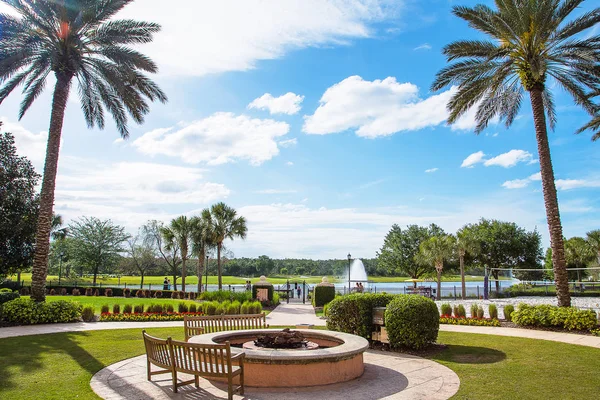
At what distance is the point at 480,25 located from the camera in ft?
52.3

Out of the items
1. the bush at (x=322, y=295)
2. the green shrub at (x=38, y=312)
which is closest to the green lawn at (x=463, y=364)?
the green shrub at (x=38, y=312)

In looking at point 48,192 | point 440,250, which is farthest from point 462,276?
point 48,192

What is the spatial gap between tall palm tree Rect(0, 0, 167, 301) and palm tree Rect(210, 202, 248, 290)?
18.0 metres

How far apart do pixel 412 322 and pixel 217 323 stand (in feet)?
16.0

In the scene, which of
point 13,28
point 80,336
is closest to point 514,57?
point 80,336

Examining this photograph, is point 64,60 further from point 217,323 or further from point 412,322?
point 412,322

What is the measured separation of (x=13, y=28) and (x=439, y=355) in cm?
1808

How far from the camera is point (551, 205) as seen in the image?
1513 cm

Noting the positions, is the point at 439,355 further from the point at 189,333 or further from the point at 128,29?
the point at 128,29

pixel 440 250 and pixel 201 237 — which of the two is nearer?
pixel 440 250

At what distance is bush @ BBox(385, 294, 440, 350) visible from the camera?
33.2 feet

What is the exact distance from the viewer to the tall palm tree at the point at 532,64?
14.5 meters

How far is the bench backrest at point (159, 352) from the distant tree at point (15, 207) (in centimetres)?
1856

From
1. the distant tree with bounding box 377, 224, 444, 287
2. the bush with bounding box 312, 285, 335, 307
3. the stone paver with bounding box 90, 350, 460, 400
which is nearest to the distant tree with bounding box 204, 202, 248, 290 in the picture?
the bush with bounding box 312, 285, 335, 307
